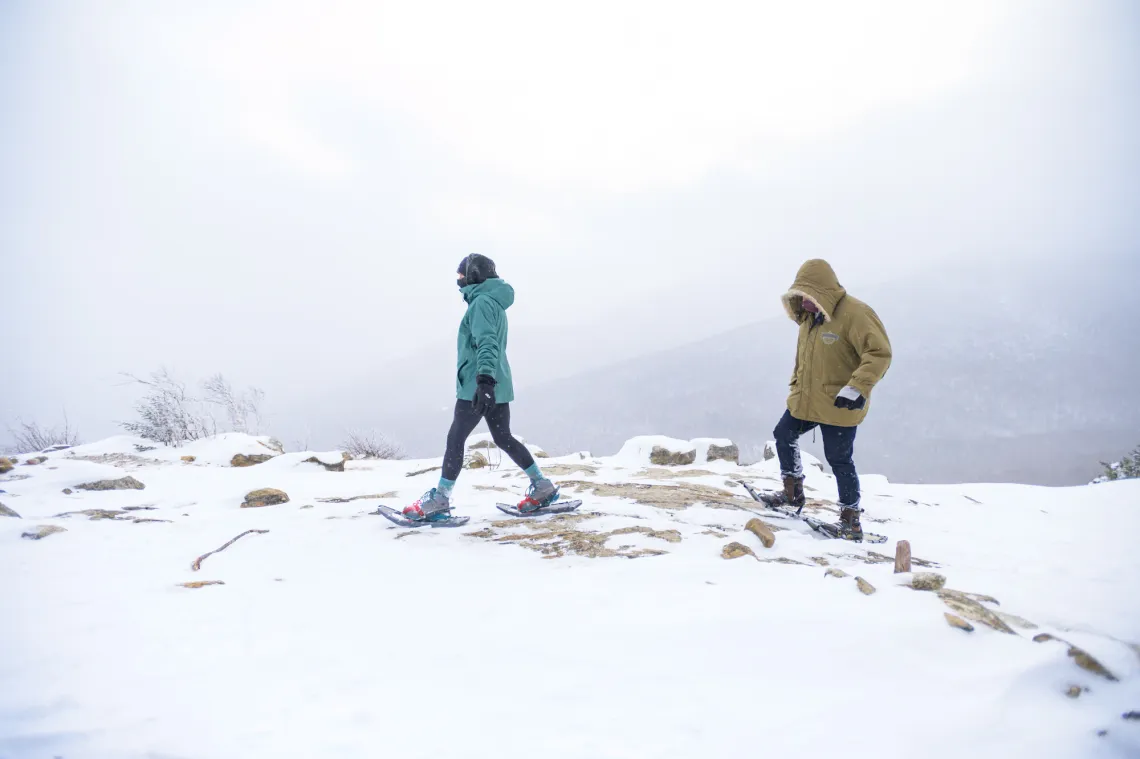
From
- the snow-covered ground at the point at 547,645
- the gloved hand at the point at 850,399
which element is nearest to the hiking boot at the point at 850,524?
the snow-covered ground at the point at 547,645

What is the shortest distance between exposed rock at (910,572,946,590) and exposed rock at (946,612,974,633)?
0.45 m

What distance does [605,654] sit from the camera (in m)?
1.96

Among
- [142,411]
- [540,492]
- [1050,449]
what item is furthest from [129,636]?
[1050,449]

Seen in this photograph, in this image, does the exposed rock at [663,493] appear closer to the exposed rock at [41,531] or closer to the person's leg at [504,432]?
the person's leg at [504,432]

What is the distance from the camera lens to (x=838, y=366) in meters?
4.08

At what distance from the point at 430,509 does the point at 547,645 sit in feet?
7.47

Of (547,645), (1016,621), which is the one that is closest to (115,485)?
(547,645)

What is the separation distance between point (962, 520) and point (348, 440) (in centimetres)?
1761

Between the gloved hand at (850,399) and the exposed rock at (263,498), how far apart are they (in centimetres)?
568

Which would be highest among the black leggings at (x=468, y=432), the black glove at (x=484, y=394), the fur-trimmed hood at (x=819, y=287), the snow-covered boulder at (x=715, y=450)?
the fur-trimmed hood at (x=819, y=287)

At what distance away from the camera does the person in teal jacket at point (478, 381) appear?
3.97 meters

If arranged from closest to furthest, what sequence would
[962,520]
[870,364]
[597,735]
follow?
[597,735], [870,364], [962,520]

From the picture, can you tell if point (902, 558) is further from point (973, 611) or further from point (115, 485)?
point (115, 485)

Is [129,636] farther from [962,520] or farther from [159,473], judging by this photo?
[962,520]
